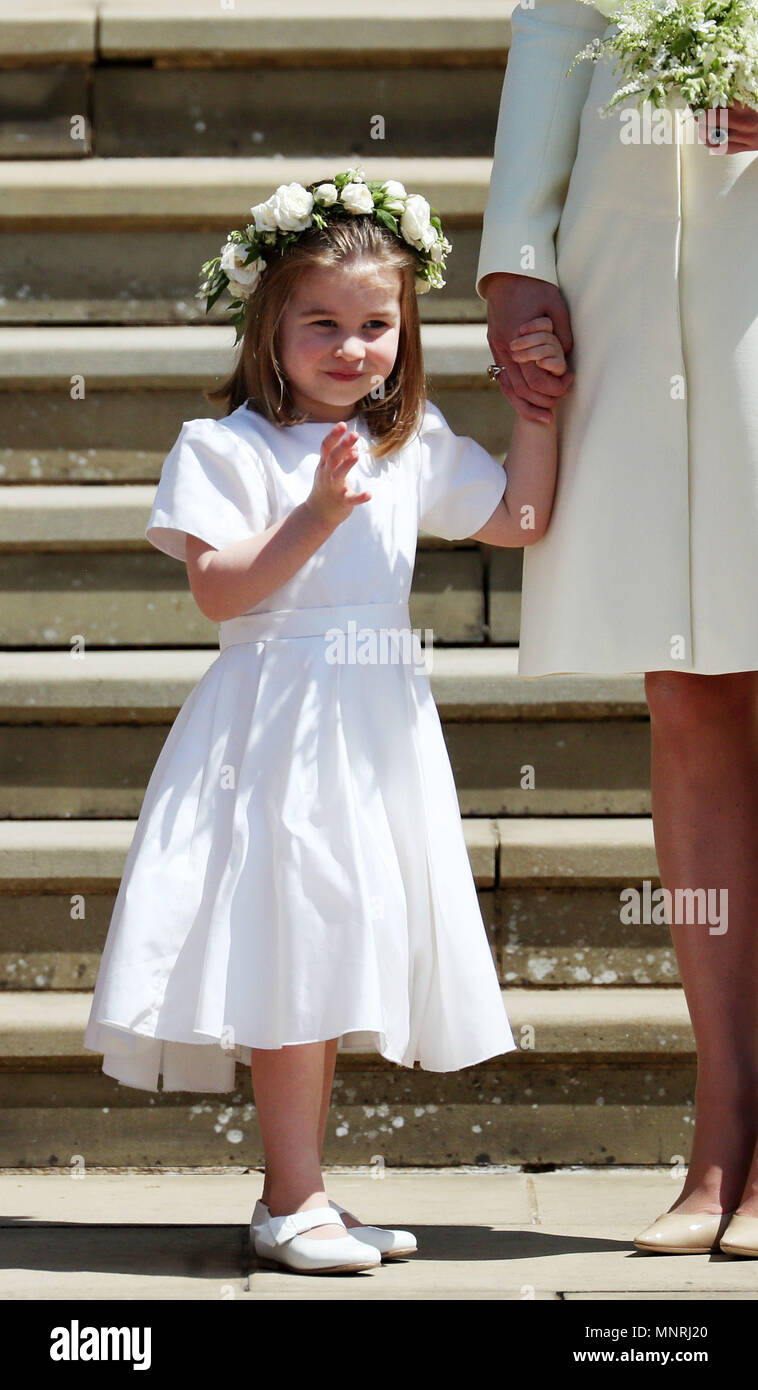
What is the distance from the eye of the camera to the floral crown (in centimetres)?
232

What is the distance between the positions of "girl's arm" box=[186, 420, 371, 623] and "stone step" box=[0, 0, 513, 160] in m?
1.63

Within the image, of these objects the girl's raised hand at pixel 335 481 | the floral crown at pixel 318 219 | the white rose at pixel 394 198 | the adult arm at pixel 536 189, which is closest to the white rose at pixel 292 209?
the floral crown at pixel 318 219

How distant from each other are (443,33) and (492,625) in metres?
1.30

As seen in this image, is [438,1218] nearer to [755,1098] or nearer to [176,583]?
[755,1098]

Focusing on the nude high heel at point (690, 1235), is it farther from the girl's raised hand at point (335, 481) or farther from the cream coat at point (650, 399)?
the girl's raised hand at point (335, 481)

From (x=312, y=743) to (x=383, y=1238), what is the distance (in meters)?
0.65

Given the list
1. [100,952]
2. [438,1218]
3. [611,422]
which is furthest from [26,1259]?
[611,422]

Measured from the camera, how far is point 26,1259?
220cm

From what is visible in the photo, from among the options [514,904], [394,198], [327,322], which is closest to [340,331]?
[327,322]

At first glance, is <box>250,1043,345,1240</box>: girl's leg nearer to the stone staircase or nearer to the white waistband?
the white waistband

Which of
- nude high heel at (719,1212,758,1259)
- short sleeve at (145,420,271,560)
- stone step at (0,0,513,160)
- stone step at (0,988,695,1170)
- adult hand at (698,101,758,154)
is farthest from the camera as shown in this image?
stone step at (0,0,513,160)

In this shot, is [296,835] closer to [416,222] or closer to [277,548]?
[277,548]

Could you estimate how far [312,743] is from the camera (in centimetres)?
220

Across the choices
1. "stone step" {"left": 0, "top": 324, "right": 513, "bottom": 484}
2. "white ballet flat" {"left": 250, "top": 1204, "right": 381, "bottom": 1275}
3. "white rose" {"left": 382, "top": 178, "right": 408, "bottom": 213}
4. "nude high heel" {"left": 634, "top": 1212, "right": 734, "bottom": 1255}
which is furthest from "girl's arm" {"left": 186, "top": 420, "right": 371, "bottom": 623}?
"stone step" {"left": 0, "top": 324, "right": 513, "bottom": 484}
